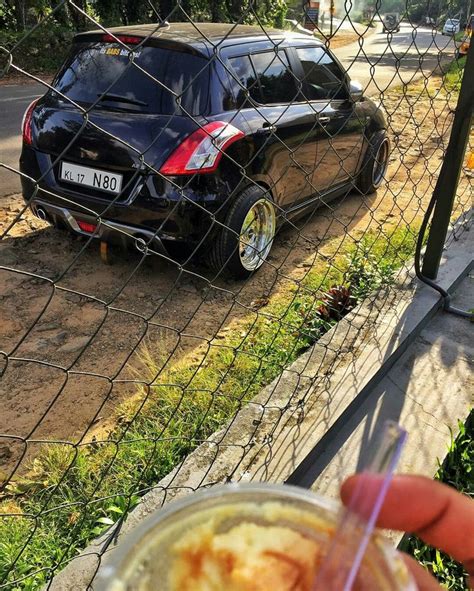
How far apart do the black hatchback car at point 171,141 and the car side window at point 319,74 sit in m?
0.23

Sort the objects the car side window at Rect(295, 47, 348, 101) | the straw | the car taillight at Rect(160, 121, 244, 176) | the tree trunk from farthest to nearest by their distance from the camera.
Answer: the tree trunk, the car side window at Rect(295, 47, 348, 101), the car taillight at Rect(160, 121, 244, 176), the straw

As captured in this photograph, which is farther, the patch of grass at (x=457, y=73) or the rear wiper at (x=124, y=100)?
the patch of grass at (x=457, y=73)

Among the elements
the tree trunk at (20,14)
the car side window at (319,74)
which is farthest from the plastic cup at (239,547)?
the tree trunk at (20,14)

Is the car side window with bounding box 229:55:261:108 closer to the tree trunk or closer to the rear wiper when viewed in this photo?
the rear wiper

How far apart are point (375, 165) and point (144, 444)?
14.5 feet

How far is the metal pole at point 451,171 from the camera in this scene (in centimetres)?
258

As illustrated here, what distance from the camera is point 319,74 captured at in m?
4.67

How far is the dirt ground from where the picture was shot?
8.97ft

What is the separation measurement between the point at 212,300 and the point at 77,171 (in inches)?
48.5

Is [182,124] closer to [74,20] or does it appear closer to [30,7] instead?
[74,20]

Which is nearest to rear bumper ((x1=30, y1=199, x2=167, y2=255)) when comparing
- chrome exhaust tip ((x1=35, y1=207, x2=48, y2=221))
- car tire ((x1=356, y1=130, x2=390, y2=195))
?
chrome exhaust tip ((x1=35, y1=207, x2=48, y2=221))

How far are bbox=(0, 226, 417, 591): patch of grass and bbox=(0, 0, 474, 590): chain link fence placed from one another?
0.01 meters

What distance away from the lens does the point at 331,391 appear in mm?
2295

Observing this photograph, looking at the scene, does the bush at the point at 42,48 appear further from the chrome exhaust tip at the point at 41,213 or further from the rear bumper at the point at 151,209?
the rear bumper at the point at 151,209
